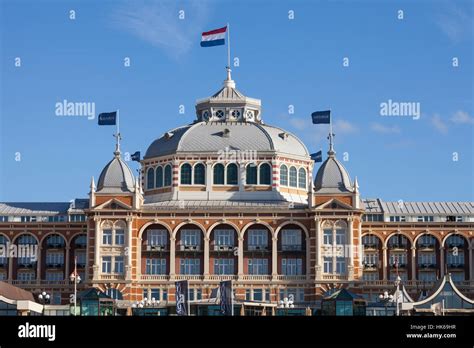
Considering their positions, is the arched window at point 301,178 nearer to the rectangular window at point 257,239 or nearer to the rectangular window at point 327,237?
the rectangular window at point 257,239

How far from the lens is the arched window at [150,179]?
180m

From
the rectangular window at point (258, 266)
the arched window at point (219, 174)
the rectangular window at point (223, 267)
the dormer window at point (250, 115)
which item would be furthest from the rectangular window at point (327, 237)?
the dormer window at point (250, 115)

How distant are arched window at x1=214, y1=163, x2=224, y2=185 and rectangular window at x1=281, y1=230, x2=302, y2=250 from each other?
467 inches

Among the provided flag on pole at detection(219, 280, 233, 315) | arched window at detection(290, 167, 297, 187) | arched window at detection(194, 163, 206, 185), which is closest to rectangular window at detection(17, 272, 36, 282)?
arched window at detection(194, 163, 206, 185)

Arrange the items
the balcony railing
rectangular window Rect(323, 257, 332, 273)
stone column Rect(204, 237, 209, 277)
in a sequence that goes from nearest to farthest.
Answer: rectangular window Rect(323, 257, 332, 273)
stone column Rect(204, 237, 209, 277)
the balcony railing

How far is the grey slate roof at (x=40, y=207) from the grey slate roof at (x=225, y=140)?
12.2 metres

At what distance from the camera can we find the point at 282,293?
552 feet

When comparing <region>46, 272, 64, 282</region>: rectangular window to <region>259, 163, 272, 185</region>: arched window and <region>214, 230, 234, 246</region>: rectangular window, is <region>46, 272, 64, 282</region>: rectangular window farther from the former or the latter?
<region>259, 163, 272, 185</region>: arched window

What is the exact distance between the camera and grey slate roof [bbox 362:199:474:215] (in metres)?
182

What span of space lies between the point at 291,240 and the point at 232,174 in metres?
13.0

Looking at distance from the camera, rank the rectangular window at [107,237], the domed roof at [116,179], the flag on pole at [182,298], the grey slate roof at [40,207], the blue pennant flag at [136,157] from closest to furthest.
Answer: the flag on pole at [182,298] → the rectangular window at [107,237] → the domed roof at [116,179] → the grey slate roof at [40,207] → the blue pennant flag at [136,157]

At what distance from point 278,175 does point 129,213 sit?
68.8ft
